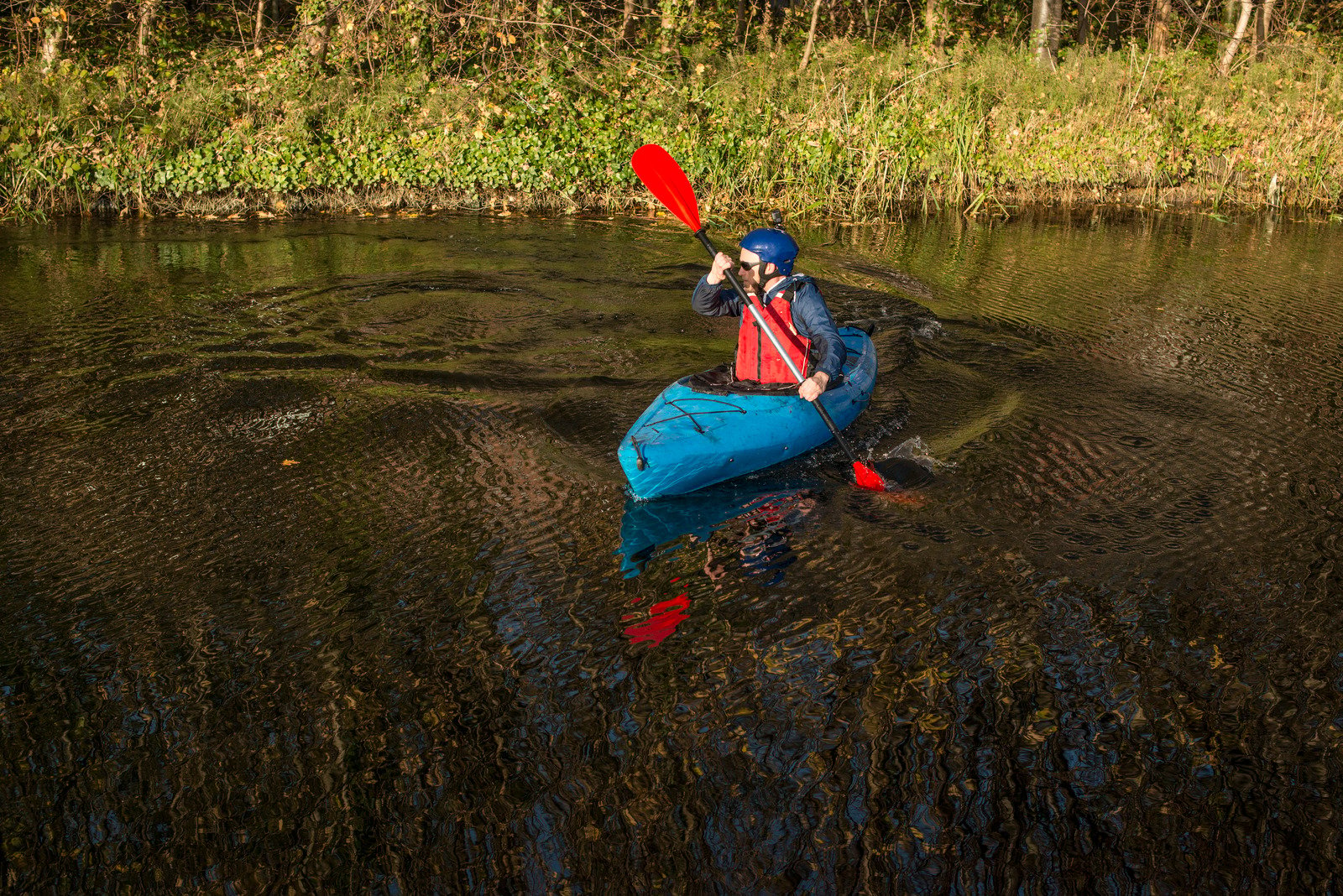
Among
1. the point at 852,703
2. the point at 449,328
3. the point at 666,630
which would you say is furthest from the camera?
the point at 449,328

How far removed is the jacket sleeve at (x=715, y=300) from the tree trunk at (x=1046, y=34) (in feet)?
34.1

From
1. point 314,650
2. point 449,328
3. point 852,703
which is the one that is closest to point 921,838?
point 852,703

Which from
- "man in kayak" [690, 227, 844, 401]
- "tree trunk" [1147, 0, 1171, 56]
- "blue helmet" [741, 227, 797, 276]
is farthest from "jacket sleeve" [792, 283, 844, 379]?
"tree trunk" [1147, 0, 1171, 56]

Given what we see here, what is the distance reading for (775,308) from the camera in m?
5.91

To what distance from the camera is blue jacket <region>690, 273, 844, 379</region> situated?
561cm

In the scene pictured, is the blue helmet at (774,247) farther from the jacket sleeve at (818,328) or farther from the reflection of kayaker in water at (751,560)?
the reflection of kayaker in water at (751,560)

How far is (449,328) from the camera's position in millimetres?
8047

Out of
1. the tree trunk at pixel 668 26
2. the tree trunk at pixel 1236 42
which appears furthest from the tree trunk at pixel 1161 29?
the tree trunk at pixel 668 26

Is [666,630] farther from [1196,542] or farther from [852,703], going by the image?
[1196,542]

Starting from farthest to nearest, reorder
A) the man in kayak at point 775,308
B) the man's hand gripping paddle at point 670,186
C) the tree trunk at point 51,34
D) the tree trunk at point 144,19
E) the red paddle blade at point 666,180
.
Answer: the tree trunk at point 144,19 < the tree trunk at point 51,34 < the red paddle blade at point 666,180 < the man's hand gripping paddle at point 670,186 < the man in kayak at point 775,308

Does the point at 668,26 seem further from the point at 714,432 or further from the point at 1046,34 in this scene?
the point at 714,432

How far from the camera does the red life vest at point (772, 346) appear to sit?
19.2 ft

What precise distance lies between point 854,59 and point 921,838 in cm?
1281

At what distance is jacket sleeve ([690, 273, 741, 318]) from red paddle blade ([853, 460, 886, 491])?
1113 millimetres
